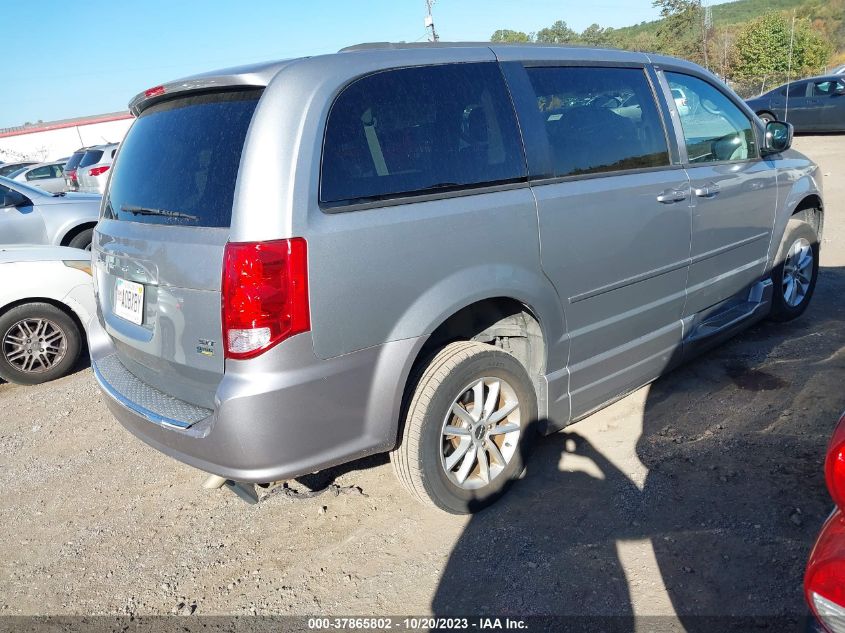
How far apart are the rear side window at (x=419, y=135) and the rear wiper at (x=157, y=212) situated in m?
0.56

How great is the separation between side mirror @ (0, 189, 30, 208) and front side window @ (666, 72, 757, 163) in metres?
6.47

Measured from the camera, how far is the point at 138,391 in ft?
9.04

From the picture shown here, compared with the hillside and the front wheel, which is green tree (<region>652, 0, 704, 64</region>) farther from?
the front wheel

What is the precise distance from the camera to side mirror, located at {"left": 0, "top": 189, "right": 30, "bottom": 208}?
681 centimetres

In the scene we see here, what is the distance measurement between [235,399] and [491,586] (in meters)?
1.24

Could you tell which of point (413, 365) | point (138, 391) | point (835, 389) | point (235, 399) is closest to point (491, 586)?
point (413, 365)

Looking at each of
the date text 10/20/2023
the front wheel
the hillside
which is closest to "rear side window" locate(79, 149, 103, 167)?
the front wheel

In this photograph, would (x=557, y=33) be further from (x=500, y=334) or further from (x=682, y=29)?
(x=500, y=334)

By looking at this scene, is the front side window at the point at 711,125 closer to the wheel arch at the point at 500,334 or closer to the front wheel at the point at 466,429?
the wheel arch at the point at 500,334

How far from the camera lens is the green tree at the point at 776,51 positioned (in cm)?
3853

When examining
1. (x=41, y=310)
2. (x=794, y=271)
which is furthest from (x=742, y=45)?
(x=41, y=310)

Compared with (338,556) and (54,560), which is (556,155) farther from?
(54,560)

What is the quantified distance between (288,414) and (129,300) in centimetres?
97

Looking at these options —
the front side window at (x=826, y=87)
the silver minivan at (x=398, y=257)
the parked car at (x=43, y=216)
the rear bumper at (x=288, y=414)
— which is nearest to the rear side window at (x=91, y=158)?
the parked car at (x=43, y=216)
